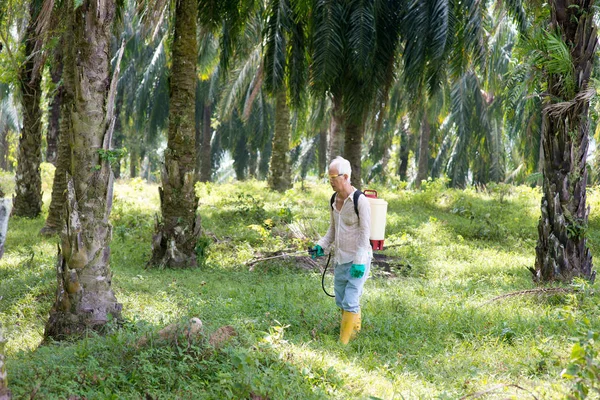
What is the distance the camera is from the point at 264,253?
10008 mm

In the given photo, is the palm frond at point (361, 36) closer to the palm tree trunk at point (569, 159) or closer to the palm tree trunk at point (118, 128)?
the palm tree trunk at point (569, 159)

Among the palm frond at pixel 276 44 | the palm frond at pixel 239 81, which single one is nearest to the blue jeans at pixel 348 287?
the palm frond at pixel 276 44

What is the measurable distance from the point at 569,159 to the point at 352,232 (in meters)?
3.71

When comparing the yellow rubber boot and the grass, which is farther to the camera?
the yellow rubber boot

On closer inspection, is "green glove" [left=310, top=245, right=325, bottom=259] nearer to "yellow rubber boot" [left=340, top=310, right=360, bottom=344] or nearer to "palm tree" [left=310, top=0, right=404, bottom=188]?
"yellow rubber boot" [left=340, top=310, right=360, bottom=344]

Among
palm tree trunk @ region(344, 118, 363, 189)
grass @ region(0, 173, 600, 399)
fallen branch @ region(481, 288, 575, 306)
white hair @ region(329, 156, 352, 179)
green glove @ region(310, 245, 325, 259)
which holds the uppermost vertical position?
palm tree trunk @ region(344, 118, 363, 189)

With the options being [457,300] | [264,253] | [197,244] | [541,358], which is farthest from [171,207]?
[541,358]

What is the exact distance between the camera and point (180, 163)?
29.9 ft

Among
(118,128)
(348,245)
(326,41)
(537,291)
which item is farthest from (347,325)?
(118,128)

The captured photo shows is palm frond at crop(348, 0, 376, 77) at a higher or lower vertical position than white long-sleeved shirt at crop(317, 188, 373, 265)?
higher

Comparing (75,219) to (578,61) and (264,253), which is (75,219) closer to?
(264,253)

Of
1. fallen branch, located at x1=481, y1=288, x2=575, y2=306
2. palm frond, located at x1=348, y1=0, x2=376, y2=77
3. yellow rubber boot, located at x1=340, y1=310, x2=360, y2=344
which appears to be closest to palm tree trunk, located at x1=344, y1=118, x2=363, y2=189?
palm frond, located at x1=348, y1=0, x2=376, y2=77

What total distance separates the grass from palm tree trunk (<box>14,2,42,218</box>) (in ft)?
2.49

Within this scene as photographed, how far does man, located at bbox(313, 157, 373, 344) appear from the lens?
5.83 m
